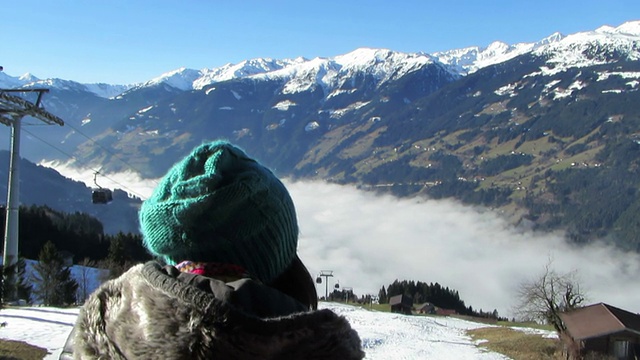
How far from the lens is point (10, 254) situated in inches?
1022

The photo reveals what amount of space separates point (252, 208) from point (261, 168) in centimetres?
17

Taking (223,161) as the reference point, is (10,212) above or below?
above

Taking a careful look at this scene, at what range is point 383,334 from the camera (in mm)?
41062

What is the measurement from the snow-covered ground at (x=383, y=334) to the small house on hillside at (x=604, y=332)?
21.3 feet

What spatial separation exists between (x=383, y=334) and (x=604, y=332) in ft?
46.4

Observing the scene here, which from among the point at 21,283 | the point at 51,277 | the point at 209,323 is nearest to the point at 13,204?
the point at 21,283

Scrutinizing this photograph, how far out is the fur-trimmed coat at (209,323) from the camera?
1796 mm

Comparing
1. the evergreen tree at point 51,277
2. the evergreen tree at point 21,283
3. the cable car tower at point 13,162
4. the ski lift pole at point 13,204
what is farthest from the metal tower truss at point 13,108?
the evergreen tree at point 51,277

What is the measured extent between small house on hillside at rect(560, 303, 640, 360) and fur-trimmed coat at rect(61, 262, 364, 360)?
42.1 m

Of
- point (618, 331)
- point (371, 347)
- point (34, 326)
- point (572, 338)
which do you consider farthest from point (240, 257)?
point (618, 331)

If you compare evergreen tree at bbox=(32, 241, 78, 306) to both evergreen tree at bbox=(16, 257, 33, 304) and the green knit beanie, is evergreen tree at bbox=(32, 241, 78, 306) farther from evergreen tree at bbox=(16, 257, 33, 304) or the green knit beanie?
the green knit beanie

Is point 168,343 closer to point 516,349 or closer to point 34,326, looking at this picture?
point 34,326

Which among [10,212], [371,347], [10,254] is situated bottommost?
[371,347]

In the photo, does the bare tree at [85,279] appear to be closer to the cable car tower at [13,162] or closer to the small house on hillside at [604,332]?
the cable car tower at [13,162]
